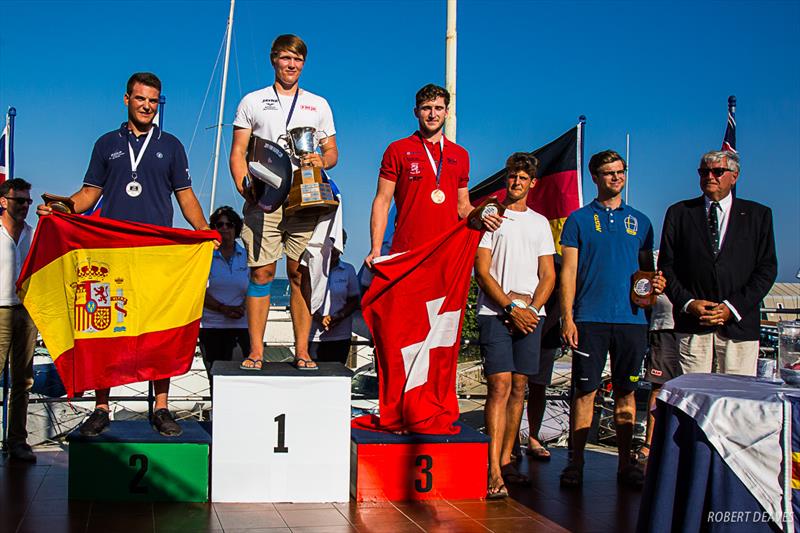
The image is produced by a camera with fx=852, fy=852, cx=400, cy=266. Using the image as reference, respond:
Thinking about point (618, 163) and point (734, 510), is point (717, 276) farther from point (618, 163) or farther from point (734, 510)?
point (734, 510)

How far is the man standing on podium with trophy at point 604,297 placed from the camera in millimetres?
5559

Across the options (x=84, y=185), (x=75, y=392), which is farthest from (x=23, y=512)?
(x=84, y=185)

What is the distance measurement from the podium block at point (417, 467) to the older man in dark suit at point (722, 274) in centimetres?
148

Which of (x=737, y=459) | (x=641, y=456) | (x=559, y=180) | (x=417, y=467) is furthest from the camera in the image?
(x=559, y=180)

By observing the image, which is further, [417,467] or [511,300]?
[511,300]

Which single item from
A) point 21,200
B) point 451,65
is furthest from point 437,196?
point 451,65

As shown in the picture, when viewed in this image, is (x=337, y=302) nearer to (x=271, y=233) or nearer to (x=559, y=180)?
(x=271, y=233)

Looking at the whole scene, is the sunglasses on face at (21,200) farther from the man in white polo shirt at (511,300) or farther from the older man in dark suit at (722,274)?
the older man in dark suit at (722,274)

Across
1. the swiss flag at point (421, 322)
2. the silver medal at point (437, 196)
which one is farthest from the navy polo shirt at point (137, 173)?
the silver medal at point (437, 196)

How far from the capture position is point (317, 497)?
199 inches

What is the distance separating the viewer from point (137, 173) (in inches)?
205

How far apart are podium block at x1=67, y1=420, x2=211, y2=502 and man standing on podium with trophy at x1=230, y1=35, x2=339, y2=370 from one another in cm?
63

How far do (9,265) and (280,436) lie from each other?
94.8 inches

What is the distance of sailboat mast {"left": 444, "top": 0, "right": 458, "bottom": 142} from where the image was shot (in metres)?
10.2
